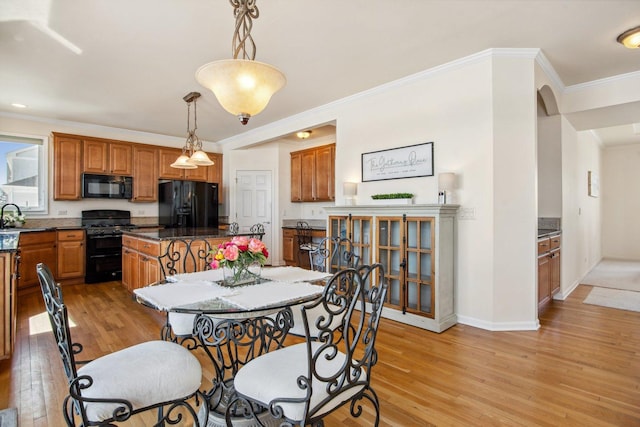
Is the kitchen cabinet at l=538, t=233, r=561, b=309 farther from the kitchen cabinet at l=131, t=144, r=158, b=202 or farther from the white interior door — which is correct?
the kitchen cabinet at l=131, t=144, r=158, b=202

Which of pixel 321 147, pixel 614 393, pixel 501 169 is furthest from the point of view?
pixel 321 147

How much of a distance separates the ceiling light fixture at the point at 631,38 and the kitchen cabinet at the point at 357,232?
2.69 metres

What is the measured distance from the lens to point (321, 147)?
6277 millimetres

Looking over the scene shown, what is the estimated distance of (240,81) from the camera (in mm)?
1803

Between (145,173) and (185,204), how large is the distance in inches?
40.3

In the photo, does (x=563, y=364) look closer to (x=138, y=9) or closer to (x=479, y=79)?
(x=479, y=79)

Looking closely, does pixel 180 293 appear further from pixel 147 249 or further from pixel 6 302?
pixel 147 249

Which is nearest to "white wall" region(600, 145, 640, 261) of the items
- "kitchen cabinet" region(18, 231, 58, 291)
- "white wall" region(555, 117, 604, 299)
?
"white wall" region(555, 117, 604, 299)

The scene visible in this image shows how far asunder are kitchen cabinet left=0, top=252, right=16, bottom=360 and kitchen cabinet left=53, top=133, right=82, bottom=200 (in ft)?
11.3

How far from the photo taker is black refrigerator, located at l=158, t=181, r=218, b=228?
5926mm

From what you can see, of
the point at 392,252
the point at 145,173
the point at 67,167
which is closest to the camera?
the point at 392,252

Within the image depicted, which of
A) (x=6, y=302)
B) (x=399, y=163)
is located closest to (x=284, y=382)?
(x=6, y=302)

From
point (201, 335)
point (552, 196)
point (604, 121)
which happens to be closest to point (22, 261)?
point (201, 335)

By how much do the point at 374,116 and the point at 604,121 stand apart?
9.81 ft
